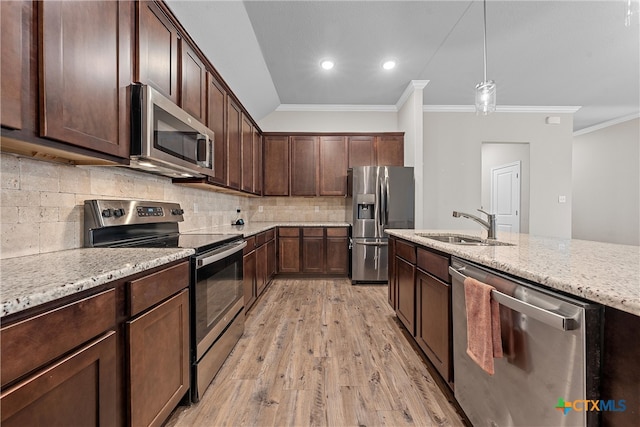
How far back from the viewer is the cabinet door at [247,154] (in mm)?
3470

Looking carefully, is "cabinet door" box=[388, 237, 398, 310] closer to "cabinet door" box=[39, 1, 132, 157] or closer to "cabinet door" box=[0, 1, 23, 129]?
"cabinet door" box=[39, 1, 132, 157]

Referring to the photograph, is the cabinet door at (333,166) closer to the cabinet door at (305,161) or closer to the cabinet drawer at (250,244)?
the cabinet door at (305,161)

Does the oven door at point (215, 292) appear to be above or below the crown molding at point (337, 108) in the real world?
below

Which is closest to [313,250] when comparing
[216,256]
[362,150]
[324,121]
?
[362,150]

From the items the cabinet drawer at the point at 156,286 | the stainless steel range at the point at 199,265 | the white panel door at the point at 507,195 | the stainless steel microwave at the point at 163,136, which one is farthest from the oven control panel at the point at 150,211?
the white panel door at the point at 507,195

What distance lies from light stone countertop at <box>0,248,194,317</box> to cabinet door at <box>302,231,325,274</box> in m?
2.74

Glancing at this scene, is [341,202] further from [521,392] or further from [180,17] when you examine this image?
[521,392]

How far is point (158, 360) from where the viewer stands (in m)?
1.18

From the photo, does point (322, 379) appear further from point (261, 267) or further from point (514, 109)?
point (514, 109)

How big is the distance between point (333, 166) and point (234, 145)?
180cm

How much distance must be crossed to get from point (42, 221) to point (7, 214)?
0.15m

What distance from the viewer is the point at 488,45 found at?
300 cm

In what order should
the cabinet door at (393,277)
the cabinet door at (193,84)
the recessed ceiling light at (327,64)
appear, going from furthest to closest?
the recessed ceiling light at (327,64), the cabinet door at (393,277), the cabinet door at (193,84)

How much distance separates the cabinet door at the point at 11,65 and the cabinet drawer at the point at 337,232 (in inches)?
137
